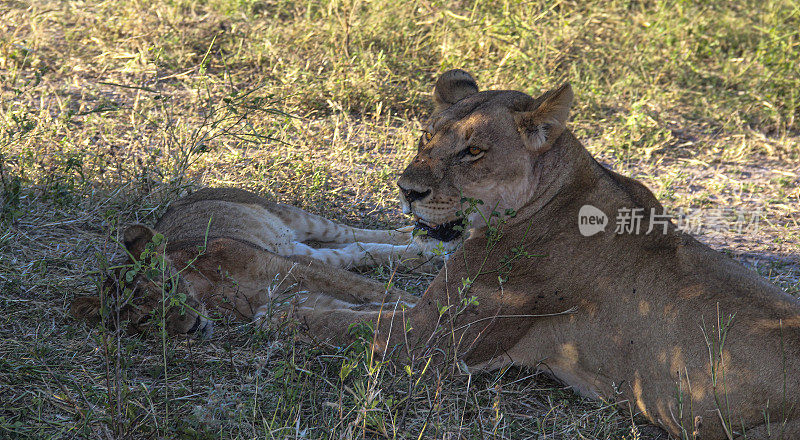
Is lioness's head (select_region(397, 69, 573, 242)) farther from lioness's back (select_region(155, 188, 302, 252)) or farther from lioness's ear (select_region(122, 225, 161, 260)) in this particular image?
lioness's back (select_region(155, 188, 302, 252))

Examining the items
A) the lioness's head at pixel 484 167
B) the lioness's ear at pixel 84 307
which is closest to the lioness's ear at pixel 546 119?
the lioness's head at pixel 484 167

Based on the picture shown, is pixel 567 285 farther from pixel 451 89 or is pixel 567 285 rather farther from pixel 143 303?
pixel 143 303

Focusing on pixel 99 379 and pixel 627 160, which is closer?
pixel 99 379

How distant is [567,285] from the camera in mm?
3240

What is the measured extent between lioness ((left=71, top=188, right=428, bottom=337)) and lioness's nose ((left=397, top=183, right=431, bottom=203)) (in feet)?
0.85

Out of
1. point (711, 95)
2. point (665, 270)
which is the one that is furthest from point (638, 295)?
point (711, 95)

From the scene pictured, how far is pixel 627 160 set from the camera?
6223mm

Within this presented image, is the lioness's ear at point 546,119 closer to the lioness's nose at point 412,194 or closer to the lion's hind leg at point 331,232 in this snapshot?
the lioness's nose at point 412,194

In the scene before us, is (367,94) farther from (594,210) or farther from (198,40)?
(594,210)

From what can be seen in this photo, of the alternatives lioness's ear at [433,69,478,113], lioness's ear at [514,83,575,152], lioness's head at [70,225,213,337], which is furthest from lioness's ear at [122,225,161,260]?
lioness's ear at [514,83,575,152]

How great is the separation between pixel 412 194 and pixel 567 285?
72 centimetres

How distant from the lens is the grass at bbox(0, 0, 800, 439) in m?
3.08

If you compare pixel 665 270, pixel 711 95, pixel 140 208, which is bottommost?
pixel 140 208

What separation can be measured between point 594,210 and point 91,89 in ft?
14.8
